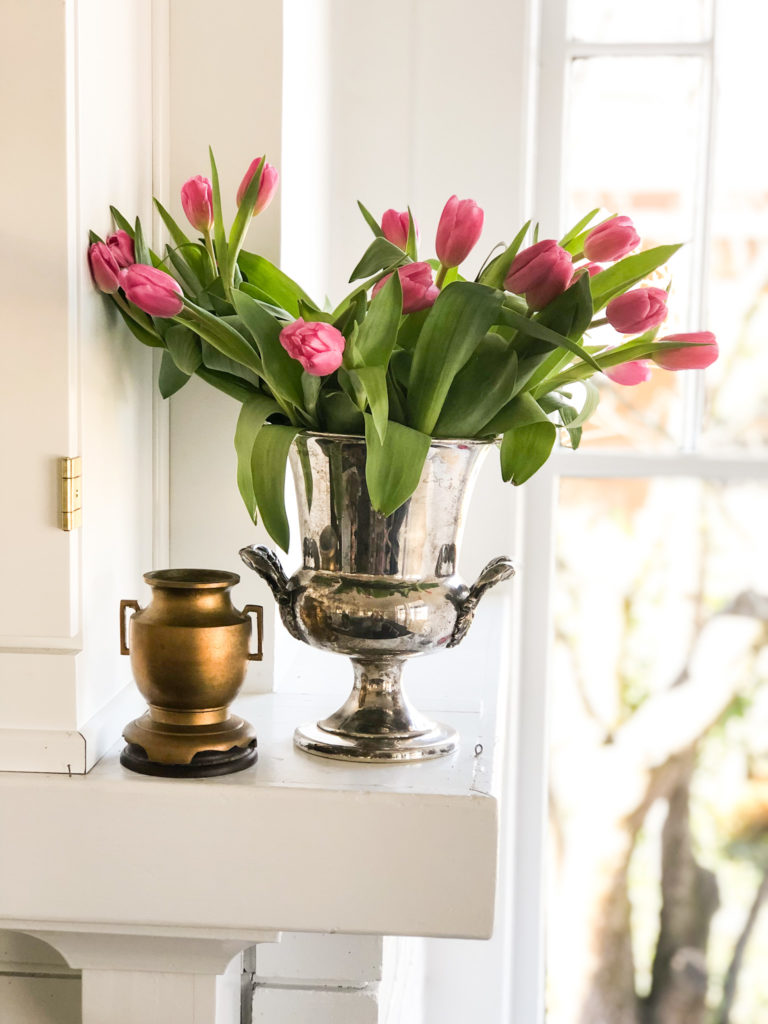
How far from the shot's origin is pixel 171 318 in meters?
0.94

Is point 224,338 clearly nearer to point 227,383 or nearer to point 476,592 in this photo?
point 227,383

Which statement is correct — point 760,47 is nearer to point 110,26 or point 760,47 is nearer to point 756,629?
point 756,629

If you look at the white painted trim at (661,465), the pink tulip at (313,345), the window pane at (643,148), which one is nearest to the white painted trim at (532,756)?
the white painted trim at (661,465)

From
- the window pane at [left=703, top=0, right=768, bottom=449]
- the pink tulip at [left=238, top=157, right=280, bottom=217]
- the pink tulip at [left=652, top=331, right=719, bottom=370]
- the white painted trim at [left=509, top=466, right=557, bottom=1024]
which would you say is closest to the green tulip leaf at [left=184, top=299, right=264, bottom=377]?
the pink tulip at [left=238, top=157, right=280, bottom=217]

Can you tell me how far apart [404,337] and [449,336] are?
0.07 m

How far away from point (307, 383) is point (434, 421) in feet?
0.33

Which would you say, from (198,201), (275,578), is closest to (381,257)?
(198,201)

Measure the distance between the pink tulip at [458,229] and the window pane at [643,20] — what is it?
3.19ft

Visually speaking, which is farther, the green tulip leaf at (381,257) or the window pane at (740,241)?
the window pane at (740,241)

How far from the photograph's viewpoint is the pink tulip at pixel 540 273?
2.68ft

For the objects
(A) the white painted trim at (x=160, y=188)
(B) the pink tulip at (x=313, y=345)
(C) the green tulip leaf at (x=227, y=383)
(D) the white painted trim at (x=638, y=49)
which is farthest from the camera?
(D) the white painted trim at (x=638, y=49)

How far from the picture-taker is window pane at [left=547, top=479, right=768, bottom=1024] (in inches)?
68.4

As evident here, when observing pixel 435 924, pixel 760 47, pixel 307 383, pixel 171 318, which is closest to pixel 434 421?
pixel 307 383

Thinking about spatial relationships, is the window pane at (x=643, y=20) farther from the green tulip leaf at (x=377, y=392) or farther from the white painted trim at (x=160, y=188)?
the green tulip leaf at (x=377, y=392)
